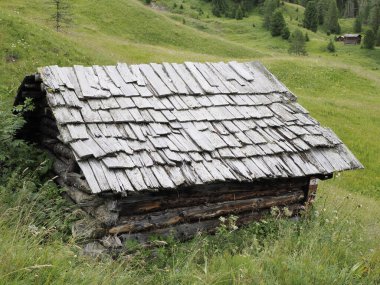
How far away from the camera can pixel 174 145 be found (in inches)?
259

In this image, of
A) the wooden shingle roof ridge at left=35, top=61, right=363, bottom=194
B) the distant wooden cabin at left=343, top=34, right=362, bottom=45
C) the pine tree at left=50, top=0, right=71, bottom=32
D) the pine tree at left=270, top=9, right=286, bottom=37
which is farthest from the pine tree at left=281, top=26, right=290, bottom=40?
the wooden shingle roof ridge at left=35, top=61, right=363, bottom=194

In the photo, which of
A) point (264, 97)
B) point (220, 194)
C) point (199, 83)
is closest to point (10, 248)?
point (220, 194)

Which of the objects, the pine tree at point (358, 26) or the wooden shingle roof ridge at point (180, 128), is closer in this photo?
the wooden shingle roof ridge at point (180, 128)

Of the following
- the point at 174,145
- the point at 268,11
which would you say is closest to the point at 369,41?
the point at 268,11

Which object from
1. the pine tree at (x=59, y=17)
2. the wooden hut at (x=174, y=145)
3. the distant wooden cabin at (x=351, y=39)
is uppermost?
the wooden hut at (x=174, y=145)

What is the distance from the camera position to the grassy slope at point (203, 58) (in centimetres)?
439

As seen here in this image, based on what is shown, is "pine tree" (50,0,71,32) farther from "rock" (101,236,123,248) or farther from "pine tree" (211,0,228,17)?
"pine tree" (211,0,228,17)

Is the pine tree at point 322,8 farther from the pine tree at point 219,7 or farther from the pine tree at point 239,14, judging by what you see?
the pine tree at point 219,7

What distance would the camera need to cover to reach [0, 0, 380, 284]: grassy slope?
4.39m

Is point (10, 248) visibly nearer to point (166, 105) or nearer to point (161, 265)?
point (161, 265)

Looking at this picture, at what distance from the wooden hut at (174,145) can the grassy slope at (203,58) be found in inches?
31.4

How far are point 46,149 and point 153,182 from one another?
336cm

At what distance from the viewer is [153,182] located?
580 cm

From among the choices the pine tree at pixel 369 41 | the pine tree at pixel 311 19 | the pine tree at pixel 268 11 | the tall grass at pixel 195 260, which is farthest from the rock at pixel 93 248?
the pine tree at pixel 311 19
